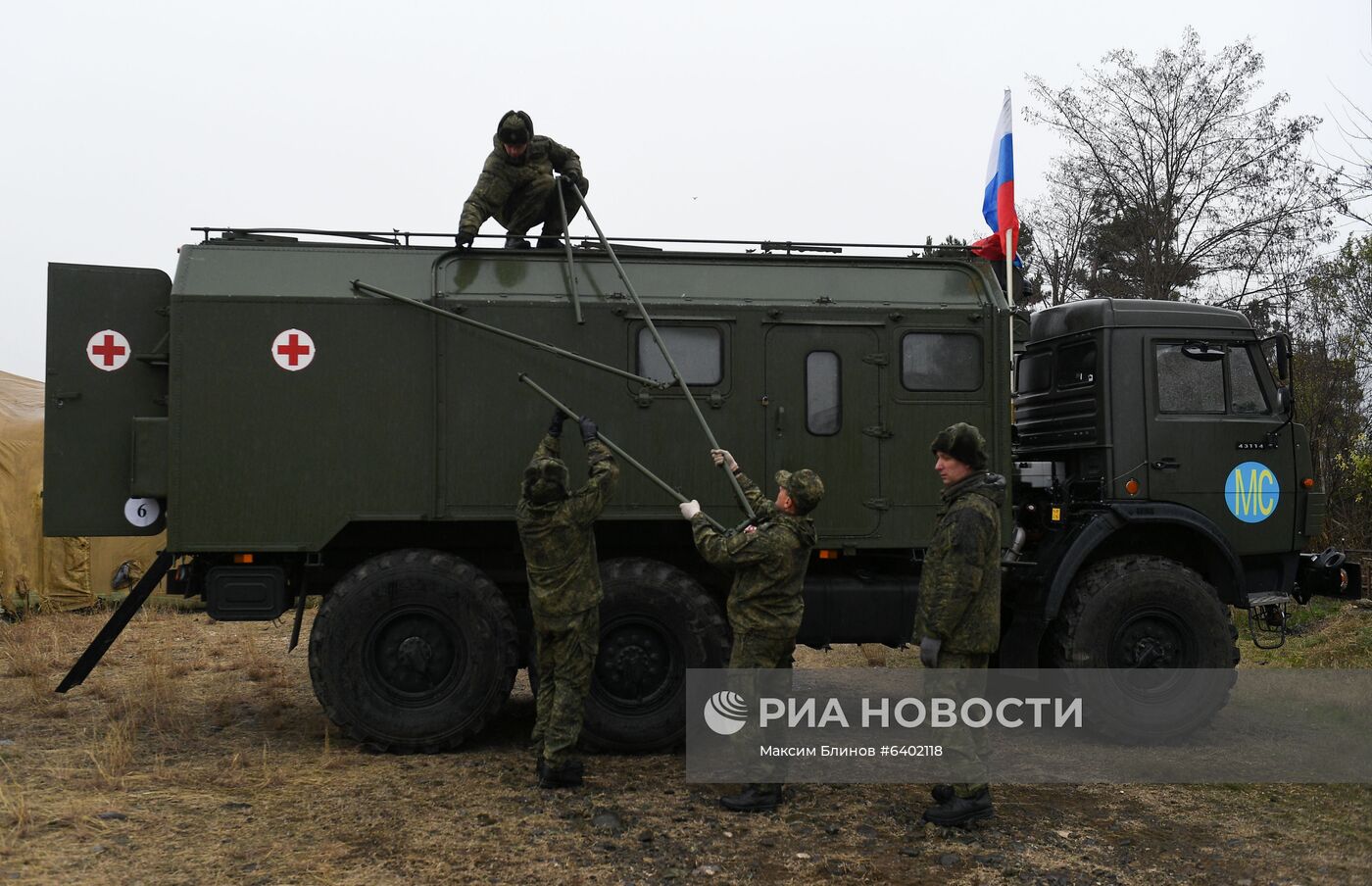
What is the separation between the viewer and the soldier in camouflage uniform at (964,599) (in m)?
5.60

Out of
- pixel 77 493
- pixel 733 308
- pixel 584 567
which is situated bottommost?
pixel 584 567

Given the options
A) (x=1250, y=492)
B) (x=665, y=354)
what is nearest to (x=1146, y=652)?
(x=1250, y=492)

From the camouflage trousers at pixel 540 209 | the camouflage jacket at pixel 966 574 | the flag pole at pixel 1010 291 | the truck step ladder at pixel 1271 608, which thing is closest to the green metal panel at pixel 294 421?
the camouflage trousers at pixel 540 209

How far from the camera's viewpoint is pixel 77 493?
22.4ft

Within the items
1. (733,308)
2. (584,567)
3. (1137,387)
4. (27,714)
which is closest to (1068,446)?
(1137,387)

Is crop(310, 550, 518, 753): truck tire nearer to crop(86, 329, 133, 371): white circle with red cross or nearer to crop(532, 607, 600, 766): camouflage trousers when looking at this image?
crop(532, 607, 600, 766): camouflage trousers

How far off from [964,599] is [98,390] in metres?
5.45

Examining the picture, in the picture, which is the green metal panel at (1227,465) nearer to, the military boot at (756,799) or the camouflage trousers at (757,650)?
the camouflage trousers at (757,650)

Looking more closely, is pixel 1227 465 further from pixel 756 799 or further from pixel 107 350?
pixel 107 350

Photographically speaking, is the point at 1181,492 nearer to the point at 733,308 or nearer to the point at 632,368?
the point at 733,308

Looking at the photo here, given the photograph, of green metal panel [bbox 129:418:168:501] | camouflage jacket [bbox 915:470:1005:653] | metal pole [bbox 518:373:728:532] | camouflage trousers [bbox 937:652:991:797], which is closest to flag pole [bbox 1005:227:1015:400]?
camouflage jacket [bbox 915:470:1005:653]

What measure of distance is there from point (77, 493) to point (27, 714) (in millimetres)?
2226

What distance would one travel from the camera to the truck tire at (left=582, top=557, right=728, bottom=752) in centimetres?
693

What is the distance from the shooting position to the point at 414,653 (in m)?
6.85
